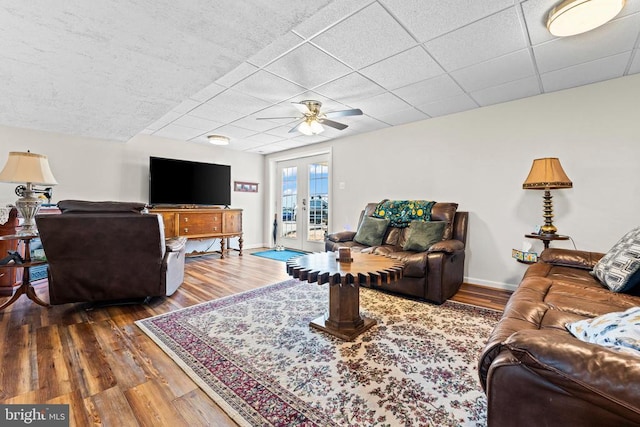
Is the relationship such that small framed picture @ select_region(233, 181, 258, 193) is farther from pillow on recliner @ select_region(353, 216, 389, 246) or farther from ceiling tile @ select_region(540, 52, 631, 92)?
ceiling tile @ select_region(540, 52, 631, 92)

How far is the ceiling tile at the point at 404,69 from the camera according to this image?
2.25 m

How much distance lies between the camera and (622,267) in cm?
169

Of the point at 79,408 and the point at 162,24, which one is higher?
the point at 162,24

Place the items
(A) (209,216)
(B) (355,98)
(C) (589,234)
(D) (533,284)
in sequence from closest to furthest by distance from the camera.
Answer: (D) (533,284)
(C) (589,234)
(B) (355,98)
(A) (209,216)

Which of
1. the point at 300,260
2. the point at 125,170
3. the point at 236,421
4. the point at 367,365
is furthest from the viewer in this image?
the point at 125,170

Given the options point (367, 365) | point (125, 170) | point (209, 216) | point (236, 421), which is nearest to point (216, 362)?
point (236, 421)

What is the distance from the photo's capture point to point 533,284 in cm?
180

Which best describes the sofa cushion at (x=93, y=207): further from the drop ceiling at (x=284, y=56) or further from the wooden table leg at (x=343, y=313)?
the wooden table leg at (x=343, y=313)

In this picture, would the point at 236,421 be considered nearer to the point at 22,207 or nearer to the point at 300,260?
the point at 300,260

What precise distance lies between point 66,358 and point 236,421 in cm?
132

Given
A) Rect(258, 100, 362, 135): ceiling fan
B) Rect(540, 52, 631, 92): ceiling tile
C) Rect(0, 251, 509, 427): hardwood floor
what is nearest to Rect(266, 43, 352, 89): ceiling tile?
Rect(258, 100, 362, 135): ceiling fan

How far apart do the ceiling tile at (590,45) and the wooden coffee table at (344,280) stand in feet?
6.92

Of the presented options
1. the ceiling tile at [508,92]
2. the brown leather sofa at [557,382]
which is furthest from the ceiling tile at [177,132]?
the brown leather sofa at [557,382]

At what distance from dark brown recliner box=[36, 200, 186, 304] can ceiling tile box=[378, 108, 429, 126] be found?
120 inches
